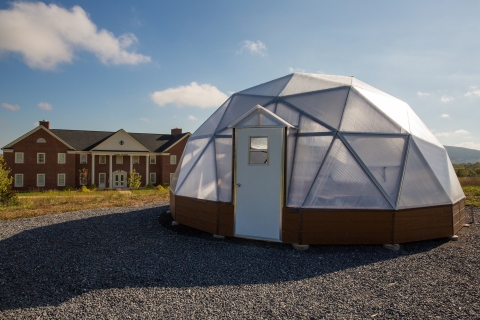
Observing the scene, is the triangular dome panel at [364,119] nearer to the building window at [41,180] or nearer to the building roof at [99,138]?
the building roof at [99,138]

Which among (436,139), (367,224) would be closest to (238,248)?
(367,224)

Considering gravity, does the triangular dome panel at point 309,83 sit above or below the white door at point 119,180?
above

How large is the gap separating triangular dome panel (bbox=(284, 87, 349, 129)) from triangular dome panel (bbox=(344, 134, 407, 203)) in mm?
691

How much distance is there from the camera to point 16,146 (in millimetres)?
31984

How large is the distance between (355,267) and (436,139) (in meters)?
6.29

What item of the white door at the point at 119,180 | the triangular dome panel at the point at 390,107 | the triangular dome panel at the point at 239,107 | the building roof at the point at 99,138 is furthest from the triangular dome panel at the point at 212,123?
the building roof at the point at 99,138

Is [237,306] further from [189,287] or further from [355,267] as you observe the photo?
[355,267]

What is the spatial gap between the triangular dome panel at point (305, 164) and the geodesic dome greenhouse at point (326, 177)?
0.02 meters

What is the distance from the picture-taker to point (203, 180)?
8.56 m

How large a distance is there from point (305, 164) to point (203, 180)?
9.86ft

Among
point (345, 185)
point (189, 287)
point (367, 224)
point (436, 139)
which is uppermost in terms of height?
point (436, 139)

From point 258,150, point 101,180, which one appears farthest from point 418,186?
point 101,180

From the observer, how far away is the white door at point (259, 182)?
7.27m

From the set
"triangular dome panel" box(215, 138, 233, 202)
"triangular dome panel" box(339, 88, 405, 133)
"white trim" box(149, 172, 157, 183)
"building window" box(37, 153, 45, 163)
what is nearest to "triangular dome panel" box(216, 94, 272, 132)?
"triangular dome panel" box(215, 138, 233, 202)
